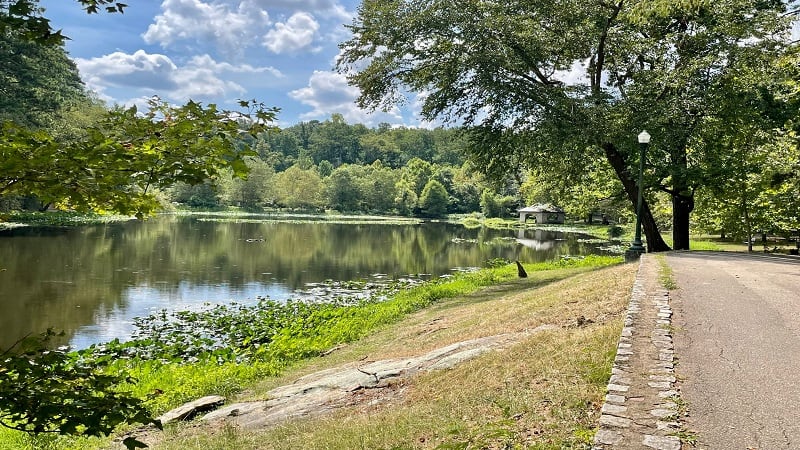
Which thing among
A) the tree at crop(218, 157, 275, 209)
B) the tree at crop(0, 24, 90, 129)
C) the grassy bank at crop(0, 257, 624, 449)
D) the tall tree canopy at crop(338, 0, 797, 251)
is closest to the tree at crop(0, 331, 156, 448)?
the grassy bank at crop(0, 257, 624, 449)

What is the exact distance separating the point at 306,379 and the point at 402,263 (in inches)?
917

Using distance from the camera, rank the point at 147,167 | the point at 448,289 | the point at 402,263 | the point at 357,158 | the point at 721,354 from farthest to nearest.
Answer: the point at 357,158 → the point at 402,263 → the point at 448,289 → the point at 721,354 → the point at 147,167

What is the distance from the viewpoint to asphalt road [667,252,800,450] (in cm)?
451

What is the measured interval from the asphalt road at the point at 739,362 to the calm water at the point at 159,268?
10430 millimetres

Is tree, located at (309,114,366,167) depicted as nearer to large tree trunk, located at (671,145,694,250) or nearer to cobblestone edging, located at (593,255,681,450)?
large tree trunk, located at (671,145,694,250)

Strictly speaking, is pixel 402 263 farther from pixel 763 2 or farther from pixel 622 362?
pixel 622 362

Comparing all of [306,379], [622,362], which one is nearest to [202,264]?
[306,379]

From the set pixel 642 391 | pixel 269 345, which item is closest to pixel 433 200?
pixel 269 345

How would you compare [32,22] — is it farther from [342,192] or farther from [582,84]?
[342,192]

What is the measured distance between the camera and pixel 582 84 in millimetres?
20438

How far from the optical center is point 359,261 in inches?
1300

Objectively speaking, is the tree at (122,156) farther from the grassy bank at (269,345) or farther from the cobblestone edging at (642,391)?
the grassy bank at (269,345)

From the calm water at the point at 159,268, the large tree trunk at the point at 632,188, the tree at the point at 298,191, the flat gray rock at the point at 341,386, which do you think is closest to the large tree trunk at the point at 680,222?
the large tree trunk at the point at 632,188

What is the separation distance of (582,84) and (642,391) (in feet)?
56.9
